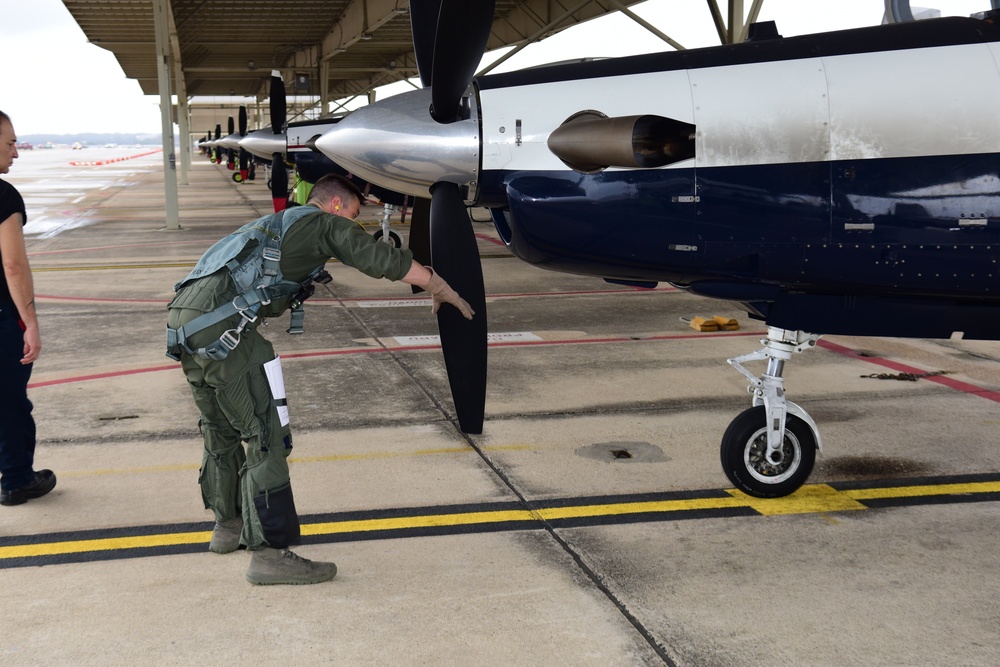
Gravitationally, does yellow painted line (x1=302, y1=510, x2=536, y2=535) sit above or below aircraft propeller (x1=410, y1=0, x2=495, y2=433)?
below

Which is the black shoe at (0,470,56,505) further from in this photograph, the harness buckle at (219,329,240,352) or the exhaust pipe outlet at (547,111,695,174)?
the exhaust pipe outlet at (547,111,695,174)

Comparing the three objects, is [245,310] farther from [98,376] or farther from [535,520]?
[98,376]

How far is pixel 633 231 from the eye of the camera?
5.11 metres

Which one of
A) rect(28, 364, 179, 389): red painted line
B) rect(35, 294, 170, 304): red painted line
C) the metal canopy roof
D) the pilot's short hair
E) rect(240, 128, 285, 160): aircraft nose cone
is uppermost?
the metal canopy roof

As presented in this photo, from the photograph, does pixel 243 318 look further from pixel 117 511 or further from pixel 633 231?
pixel 633 231

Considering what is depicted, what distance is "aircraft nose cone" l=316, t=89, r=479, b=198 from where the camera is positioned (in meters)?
5.27

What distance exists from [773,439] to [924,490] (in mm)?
986

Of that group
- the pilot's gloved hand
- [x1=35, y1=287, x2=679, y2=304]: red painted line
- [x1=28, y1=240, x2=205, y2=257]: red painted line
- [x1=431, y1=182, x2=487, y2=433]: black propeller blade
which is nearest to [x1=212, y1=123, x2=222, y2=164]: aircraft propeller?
[x1=28, y1=240, x2=205, y2=257]: red painted line

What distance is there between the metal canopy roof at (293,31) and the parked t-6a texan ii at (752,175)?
1407cm

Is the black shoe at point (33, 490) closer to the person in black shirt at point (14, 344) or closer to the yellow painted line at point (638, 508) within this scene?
the person in black shirt at point (14, 344)

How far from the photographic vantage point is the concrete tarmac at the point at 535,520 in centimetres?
371

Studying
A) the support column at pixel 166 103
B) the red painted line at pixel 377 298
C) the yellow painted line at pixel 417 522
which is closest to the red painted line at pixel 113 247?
the support column at pixel 166 103

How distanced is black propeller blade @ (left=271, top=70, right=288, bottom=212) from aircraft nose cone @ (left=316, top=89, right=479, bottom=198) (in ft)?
28.9

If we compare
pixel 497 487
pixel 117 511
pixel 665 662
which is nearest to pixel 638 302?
pixel 497 487
